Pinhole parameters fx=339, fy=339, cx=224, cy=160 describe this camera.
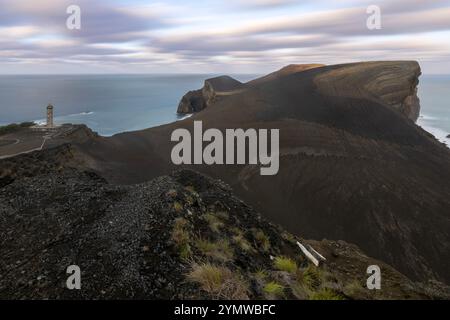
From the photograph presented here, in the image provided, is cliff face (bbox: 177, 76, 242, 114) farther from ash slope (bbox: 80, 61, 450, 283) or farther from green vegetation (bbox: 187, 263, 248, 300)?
green vegetation (bbox: 187, 263, 248, 300)

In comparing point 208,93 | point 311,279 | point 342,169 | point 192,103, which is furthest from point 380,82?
point 311,279

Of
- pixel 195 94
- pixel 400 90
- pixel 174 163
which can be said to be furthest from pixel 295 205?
pixel 195 94

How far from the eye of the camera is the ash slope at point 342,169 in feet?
66.2

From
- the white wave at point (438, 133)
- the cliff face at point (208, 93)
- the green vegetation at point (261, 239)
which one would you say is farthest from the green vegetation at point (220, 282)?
the white wave at point (438, 133)

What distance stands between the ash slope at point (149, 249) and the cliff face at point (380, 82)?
37825 mm

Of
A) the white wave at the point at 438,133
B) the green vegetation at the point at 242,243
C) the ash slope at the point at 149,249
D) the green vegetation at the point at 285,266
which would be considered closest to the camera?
the ash slope at the point at 149,249

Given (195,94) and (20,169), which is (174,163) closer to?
(20,169)

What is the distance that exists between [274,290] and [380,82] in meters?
49.2

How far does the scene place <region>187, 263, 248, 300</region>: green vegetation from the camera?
580 cm

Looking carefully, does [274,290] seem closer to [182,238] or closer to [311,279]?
[311,279]

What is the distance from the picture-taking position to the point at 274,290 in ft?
20.7

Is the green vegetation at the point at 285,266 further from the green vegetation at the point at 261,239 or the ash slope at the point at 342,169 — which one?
the ash slope at the point at 342,169

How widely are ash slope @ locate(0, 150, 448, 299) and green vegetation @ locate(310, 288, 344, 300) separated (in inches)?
1.0
